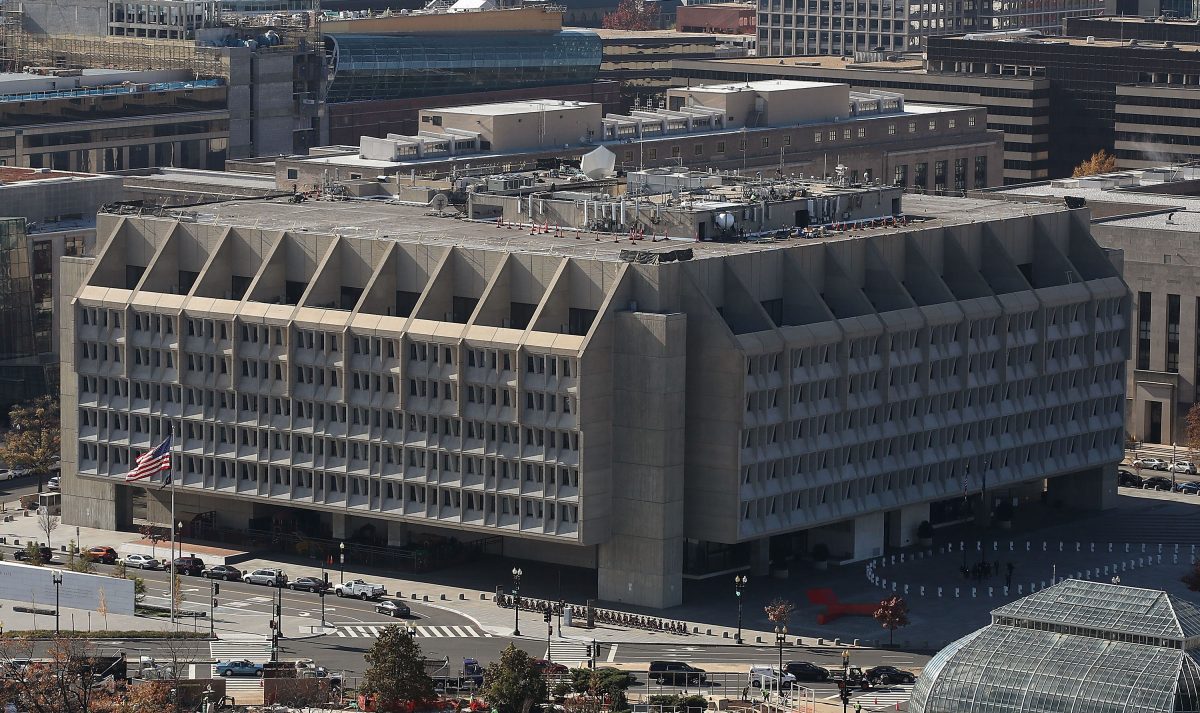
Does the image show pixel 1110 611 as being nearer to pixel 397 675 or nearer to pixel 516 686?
pixel 516 686

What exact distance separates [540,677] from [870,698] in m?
23.9

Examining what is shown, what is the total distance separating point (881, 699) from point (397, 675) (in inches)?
1260

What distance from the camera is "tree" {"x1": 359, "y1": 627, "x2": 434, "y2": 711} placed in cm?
18875

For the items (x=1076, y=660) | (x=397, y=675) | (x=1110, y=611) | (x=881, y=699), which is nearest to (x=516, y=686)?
(x=397, y=675)

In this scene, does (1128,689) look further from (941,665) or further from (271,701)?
(271,701)

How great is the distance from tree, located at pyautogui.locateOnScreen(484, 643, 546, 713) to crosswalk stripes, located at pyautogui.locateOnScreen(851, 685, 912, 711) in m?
22.9

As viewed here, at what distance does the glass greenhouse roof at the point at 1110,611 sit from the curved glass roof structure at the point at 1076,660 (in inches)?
2.3

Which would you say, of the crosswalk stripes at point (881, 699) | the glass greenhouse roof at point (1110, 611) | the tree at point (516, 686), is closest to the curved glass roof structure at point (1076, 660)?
the glass greenhouse roof at point (1110, 611)

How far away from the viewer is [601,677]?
7618 inches

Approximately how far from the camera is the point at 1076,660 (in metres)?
174

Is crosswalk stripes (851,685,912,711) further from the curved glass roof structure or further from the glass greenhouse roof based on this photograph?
the curved glass roof structure

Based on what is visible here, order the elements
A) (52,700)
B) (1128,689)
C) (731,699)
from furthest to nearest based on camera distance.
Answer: (731,699)
(52,700)
(1128,689)

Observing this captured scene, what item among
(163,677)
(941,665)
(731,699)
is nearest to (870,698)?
(731,699)

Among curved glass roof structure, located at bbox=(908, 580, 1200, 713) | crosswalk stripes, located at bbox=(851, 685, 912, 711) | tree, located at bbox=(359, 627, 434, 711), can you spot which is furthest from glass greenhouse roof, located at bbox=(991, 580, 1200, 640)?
tree, located at bbox=(359, 627, 434, 711)
